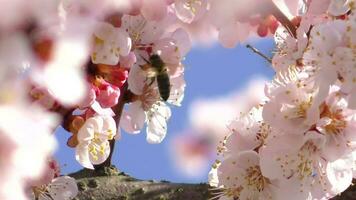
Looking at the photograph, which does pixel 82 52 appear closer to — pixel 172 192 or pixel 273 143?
pixel 273 143

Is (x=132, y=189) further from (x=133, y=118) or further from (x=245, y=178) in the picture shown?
(x=245, y=178)

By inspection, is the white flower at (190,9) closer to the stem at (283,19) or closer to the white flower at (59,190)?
the stem at (283,19)

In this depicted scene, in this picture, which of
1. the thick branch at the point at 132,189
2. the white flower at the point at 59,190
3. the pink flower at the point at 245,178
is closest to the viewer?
the pink flower at the point at 245,178

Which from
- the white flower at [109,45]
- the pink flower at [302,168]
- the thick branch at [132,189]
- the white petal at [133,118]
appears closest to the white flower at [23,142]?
the white flower at [109,45]

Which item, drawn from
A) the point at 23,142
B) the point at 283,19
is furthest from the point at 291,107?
the point at 23,142

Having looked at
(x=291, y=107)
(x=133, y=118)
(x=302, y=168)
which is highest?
(x=133, y=118)

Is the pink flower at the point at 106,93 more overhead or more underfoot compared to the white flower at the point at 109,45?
more underfoot

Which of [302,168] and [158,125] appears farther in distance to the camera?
[158,125]

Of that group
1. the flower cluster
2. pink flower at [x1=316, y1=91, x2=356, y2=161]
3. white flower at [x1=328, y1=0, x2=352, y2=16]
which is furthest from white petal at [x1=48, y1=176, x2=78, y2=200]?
white flower at [x1=328, y1=0, x2=352, y2=16]
